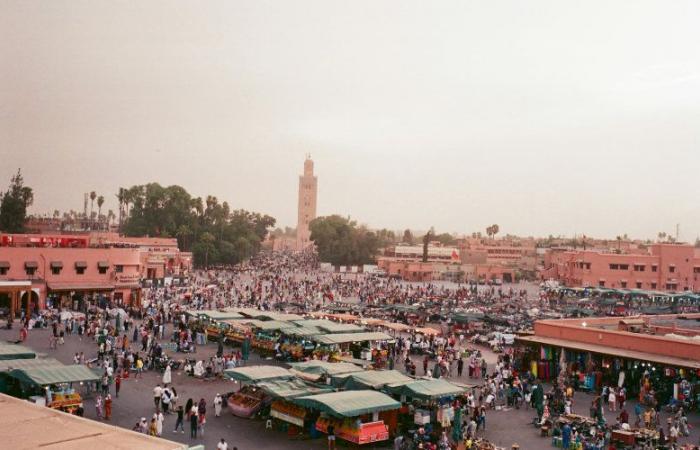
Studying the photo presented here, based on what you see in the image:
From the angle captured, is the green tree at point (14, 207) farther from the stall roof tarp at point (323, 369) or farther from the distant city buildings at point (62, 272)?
the stall roof tarp at point (323, 369)

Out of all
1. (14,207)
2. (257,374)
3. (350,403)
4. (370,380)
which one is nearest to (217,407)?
(257,374)

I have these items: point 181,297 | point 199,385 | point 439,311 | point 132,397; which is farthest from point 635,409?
point 181,297

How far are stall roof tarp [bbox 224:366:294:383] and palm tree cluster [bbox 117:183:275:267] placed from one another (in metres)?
63.9

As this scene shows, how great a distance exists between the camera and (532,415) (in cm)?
2012

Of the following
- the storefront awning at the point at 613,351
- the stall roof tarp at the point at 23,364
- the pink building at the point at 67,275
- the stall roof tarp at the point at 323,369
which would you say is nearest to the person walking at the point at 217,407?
the stall roof tarp at the point at 323,369

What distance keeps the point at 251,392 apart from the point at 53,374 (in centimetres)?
514

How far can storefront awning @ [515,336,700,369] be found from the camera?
21302 millimetres

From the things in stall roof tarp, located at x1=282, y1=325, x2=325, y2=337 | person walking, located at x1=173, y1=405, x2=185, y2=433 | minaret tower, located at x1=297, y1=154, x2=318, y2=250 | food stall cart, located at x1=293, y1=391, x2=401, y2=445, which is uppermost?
minaret tower, located at x1=297, y1=154, x2=318, y2=250

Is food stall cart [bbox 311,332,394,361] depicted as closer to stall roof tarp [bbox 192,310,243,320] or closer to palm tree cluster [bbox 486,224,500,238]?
stall roof tarp [bbox 192,310,243,320]

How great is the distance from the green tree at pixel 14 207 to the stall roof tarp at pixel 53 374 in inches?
2349

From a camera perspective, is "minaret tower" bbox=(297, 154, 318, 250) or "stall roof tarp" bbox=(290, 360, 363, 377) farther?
"minaret tower" bbox=(297, 154, 318, 250)

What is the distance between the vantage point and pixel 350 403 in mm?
15852

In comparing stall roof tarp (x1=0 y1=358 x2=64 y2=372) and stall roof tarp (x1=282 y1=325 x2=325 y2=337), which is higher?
stall roof tarp (x1=282 y1=325 x2=325 y2=337)

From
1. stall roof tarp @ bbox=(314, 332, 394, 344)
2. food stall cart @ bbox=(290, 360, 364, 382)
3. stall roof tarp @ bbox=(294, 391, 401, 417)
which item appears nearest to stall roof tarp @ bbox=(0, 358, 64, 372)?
food stall cart @ bbox=(290, 360, 364, 382)
